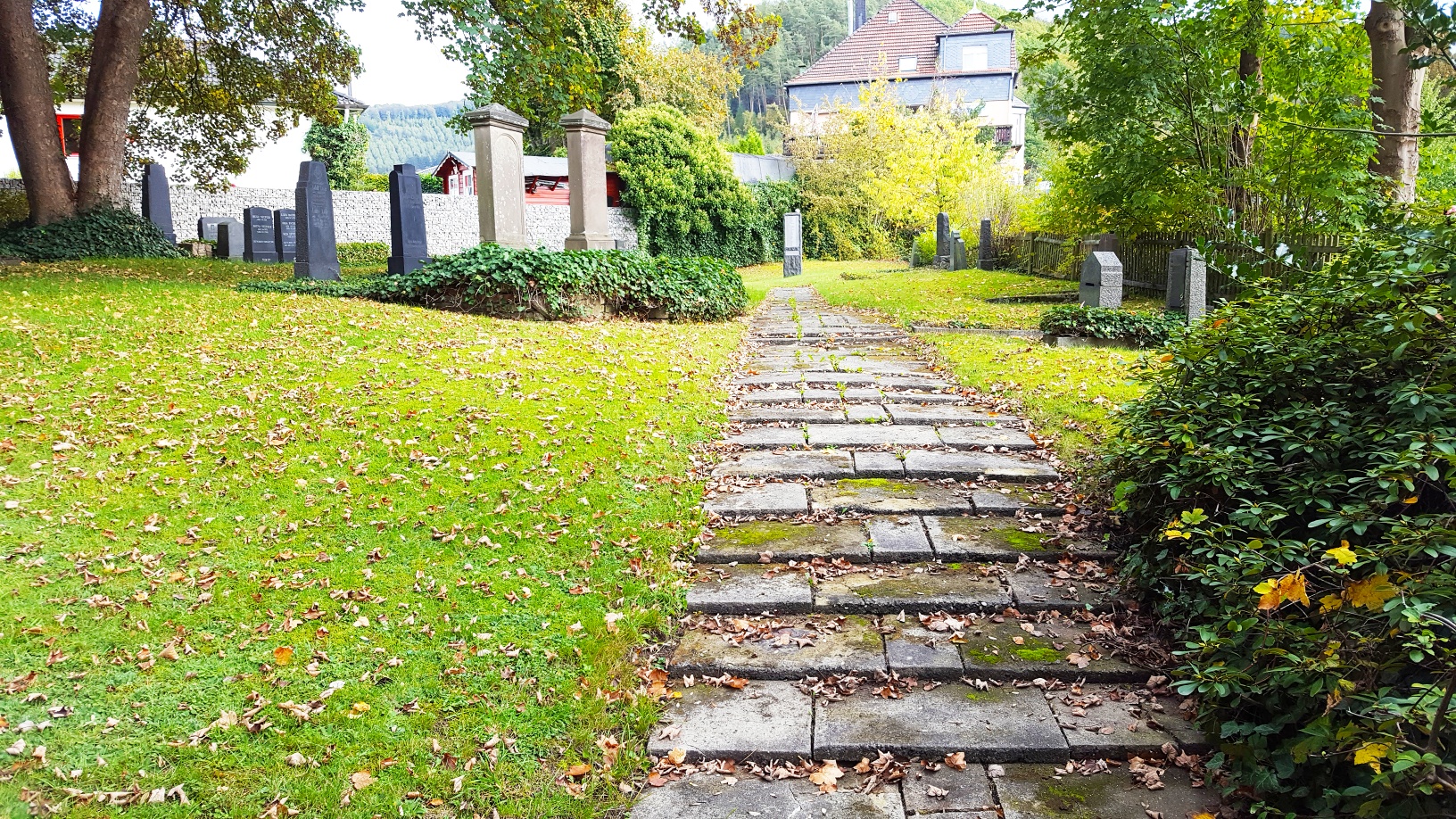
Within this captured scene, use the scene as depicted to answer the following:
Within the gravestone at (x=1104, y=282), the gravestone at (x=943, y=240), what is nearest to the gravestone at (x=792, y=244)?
the gravestone at (x=943, y=240)

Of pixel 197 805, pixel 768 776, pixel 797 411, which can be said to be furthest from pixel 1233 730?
pixel 797 411

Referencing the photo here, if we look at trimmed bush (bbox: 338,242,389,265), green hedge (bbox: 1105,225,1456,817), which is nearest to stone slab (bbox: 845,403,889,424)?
green hedge (bbox: 1105,225,1456,817)

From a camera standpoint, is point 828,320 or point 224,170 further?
point 224,170

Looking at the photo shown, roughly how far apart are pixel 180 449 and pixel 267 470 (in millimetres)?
707

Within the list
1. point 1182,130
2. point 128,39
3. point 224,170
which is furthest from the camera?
point 224,170

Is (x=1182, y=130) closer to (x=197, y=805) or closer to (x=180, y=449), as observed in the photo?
(x=180, y=449)

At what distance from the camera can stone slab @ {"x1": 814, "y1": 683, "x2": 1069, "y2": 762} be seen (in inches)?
120

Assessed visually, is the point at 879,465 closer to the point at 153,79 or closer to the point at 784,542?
the point at 784,542

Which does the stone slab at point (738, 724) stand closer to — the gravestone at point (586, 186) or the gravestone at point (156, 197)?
the gravestone at point (586, 186)

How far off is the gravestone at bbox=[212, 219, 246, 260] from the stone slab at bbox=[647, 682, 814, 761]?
814 inches

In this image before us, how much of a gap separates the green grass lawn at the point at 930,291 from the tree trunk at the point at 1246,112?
207 cm

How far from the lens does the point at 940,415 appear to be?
709 cm

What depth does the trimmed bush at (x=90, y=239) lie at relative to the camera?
1432 cm

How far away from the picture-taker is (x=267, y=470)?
5.49 meters
